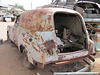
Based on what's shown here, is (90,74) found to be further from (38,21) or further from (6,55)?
(6,55)

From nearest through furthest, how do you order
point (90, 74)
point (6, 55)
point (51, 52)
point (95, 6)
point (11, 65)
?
point (90, 74) < point (51, 52) < point (11, 65) < point (6, 55) < point (95, 6)

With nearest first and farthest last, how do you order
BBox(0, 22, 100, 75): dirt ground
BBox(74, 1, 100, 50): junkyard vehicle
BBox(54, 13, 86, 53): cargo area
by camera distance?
BBox(0, 22, 100, 75): dirt ground < BBox(54, 13, 86, 53): cargo area < BBox(74, 1, 100, 50): junkyard vehicle

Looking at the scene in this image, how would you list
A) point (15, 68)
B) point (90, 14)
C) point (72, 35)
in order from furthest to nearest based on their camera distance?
point (90, 14), point (72, 35), point (15, 68)

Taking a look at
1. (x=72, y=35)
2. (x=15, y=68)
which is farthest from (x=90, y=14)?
(x=15, y=68)

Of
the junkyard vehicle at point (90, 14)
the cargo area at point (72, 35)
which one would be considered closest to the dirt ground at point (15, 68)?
the cargo area at point (72, 35)

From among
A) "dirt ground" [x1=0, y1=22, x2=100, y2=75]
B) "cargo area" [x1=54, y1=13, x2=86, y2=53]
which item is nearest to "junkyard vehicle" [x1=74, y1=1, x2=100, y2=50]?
"cargo area" [x1=54, y1=13, x2=86, y2=53]

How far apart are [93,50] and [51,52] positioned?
1.47m

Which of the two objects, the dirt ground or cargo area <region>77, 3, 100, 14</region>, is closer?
the dirt ground

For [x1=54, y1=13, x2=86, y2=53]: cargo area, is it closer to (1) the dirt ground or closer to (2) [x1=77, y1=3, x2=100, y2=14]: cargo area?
(1) the dirt ground

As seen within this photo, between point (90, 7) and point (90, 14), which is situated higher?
point (90, 7)

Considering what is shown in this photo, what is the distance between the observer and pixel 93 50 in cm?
320

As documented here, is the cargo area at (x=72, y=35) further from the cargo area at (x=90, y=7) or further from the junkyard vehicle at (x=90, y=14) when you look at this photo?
the cargo area at (x=90, y=7)

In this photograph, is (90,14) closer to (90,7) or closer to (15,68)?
Result: (90,7)

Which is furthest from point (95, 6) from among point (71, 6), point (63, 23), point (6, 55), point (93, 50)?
point (6, 55)
